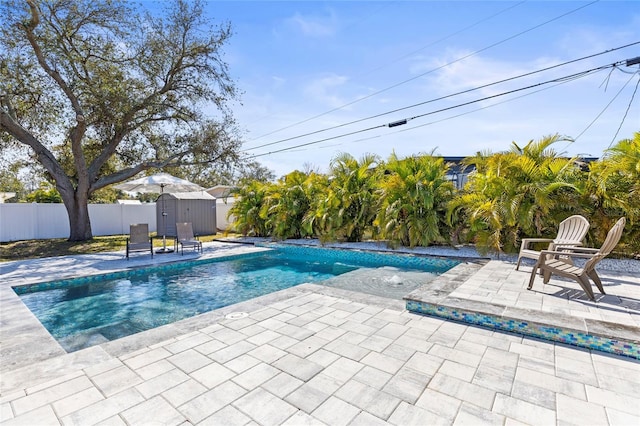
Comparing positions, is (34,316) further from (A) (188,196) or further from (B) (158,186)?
(A) (188,196)

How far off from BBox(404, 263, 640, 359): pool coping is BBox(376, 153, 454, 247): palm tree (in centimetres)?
462

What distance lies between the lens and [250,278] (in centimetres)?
775

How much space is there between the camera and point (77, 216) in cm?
1318

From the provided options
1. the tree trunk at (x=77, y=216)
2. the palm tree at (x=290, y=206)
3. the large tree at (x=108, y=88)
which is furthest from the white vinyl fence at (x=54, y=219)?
the palm tree at (x=290, y=206)

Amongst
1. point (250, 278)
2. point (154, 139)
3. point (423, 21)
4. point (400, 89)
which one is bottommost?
point (250, 278)

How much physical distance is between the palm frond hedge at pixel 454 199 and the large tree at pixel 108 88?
14.7 feet

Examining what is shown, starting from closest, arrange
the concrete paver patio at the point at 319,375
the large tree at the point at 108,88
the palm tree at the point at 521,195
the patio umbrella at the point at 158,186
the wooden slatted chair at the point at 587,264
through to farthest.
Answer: the concrete paver patio at the point at 319,375 → the wooden slatted chair at the point at 587,264 → the palm tree at the point at 521,195 → the patio umbrella at the point at 158,186 → the large tree at the point at 108,88

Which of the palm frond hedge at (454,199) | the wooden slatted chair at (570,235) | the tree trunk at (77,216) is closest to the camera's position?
the wooden slatted chair at (570,235)

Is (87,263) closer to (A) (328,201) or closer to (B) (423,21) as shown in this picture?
(A) (328,201)

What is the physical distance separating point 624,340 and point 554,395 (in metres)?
1.28

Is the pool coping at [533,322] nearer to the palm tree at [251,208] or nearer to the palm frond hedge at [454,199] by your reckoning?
the palm frond hedge at [454,199]

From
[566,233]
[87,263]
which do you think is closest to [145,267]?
[87,263]

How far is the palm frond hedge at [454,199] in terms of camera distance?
6949 millimetres

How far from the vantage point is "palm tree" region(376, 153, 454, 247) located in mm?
9070
